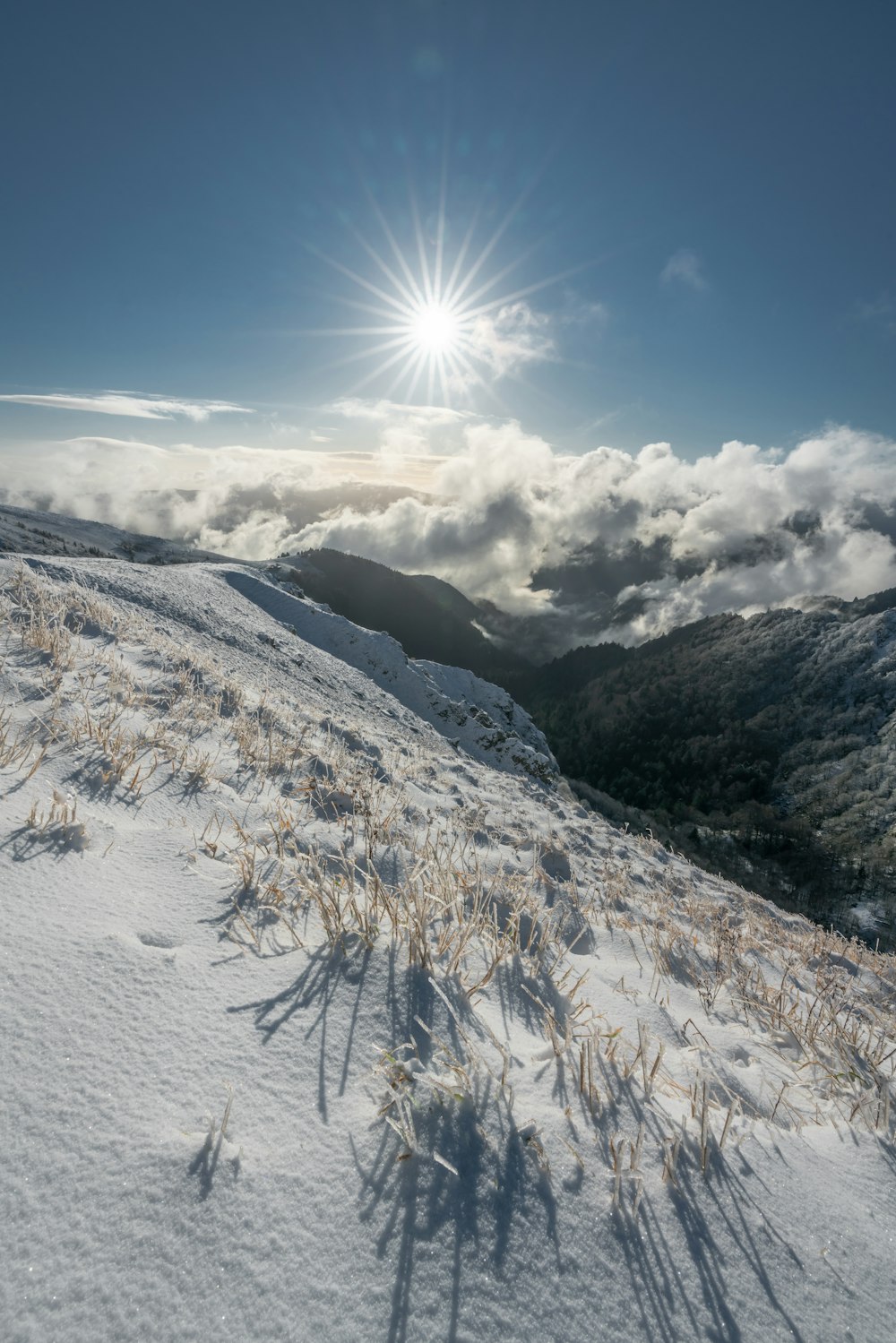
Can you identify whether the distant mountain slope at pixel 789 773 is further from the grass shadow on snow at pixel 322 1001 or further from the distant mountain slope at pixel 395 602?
the grass shadow on snow at pixel 322 1001

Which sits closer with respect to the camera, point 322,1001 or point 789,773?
point 322,1001

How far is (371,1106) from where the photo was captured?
1517 mm

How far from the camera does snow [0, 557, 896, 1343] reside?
1104 mm

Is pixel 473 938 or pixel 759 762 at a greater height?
pixel 473 938

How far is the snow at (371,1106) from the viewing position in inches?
43.4

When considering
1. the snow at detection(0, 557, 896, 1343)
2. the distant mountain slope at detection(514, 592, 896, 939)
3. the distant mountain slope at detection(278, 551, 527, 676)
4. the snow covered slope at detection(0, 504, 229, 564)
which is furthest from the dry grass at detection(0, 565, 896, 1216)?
the distant mountain slope at detection(514, 592, 896, 939)

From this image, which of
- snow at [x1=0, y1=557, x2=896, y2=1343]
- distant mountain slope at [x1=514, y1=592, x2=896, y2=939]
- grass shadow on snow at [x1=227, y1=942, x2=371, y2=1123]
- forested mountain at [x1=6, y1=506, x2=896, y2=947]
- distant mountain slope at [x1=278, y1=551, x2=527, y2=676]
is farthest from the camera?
distant mountain slope at [x1=278, y1=551, x2=527, y2=676]

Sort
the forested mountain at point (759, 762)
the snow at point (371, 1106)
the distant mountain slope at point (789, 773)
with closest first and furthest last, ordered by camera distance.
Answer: the snow at point (371, 1106) → the forested mountain at point (759, 762) → the distant mountain slope at point (789, 773)

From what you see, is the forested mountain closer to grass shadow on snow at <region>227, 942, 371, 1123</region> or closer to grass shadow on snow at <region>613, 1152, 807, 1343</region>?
grass shadow on snow at <region>227, 942, 371, 1123</region>

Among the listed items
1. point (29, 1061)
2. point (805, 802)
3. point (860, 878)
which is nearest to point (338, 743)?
point (29, 1061)

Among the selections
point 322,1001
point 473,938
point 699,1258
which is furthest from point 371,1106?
point 473,938

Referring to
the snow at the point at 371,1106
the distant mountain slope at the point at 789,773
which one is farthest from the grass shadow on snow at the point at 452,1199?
the distant mountain slope at the point at 789,773

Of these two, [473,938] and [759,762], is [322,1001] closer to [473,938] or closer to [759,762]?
[473,938]

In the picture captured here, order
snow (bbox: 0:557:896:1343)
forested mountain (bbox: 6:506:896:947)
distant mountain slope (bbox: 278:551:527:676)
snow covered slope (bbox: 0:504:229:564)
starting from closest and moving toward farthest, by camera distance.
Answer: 1. snow (bbox: 0:557:896:1343)
2. snow covered slope (bbox: 0:504:229:564)
3. forested mountain (bbox: 6:506:896:947)
4. distant mountain slope (bbox: 278:551:527:676)
